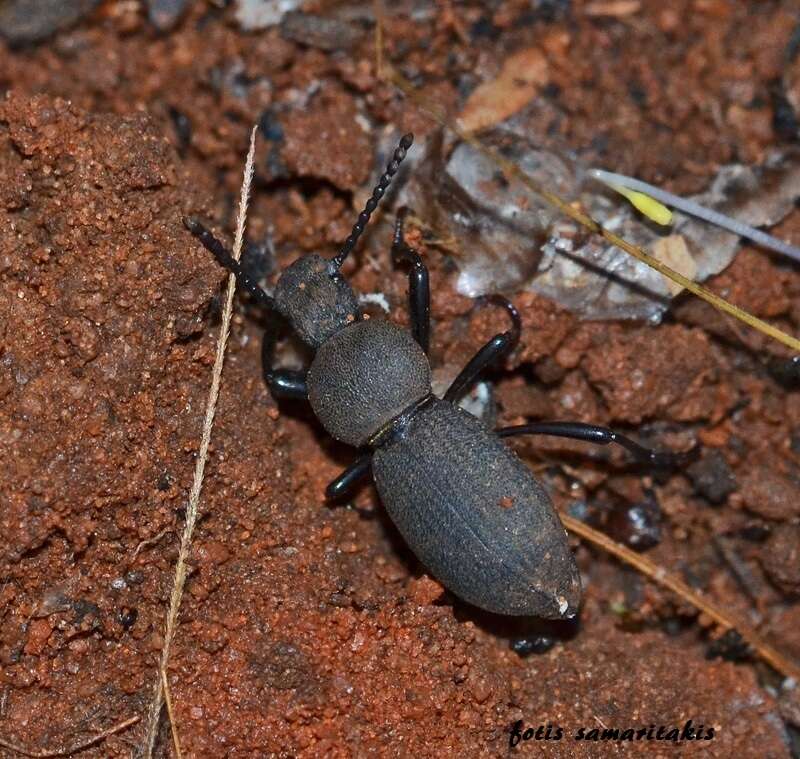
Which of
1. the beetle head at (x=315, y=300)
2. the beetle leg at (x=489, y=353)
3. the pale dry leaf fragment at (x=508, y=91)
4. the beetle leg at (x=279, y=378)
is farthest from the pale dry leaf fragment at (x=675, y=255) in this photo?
the beetle leg at (x=279, y=378)

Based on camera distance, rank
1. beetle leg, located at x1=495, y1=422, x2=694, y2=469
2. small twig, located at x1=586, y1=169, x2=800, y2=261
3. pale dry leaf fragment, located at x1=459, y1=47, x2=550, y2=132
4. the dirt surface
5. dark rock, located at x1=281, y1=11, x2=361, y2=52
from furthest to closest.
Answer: dark rock, located at x1=281, y1=11, x2=361, y2=52 < pale dry leaf fragment, located at x1=459, y1=47, x2=550, y2=132 < small twig, located at x1=586, y1=169, x2=800, y2=261 < beetle leg, located at x1=495, y1=422, x2=694, y2=469 < the dirt surface

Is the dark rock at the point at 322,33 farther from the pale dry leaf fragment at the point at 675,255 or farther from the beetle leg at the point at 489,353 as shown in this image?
the pale dry leaf fragment at the point at 675,255

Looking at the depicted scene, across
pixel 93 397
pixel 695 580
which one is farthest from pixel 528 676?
pixel 93 397

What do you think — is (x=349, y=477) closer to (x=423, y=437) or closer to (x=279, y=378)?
(x=423, y=437)

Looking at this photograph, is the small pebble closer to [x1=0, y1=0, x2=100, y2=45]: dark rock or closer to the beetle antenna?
the beetle antenna

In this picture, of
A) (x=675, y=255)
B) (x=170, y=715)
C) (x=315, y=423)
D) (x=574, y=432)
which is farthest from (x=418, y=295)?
(x=170, y=715)

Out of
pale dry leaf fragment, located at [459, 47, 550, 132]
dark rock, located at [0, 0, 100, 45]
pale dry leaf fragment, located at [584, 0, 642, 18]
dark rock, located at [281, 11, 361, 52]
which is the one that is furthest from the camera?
pale dry leaf fragment, located at [584, 0, 642, 18]

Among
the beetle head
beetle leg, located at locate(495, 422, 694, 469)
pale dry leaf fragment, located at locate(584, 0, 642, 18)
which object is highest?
pale dry leaf fragment, located at locate(584, 0, 642, 18)

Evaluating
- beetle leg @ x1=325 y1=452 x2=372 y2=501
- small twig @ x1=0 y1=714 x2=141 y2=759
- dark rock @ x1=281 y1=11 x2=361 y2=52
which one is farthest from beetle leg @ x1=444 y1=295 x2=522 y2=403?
small twig @ x1=0 y1=714 x2=141 y2=759
